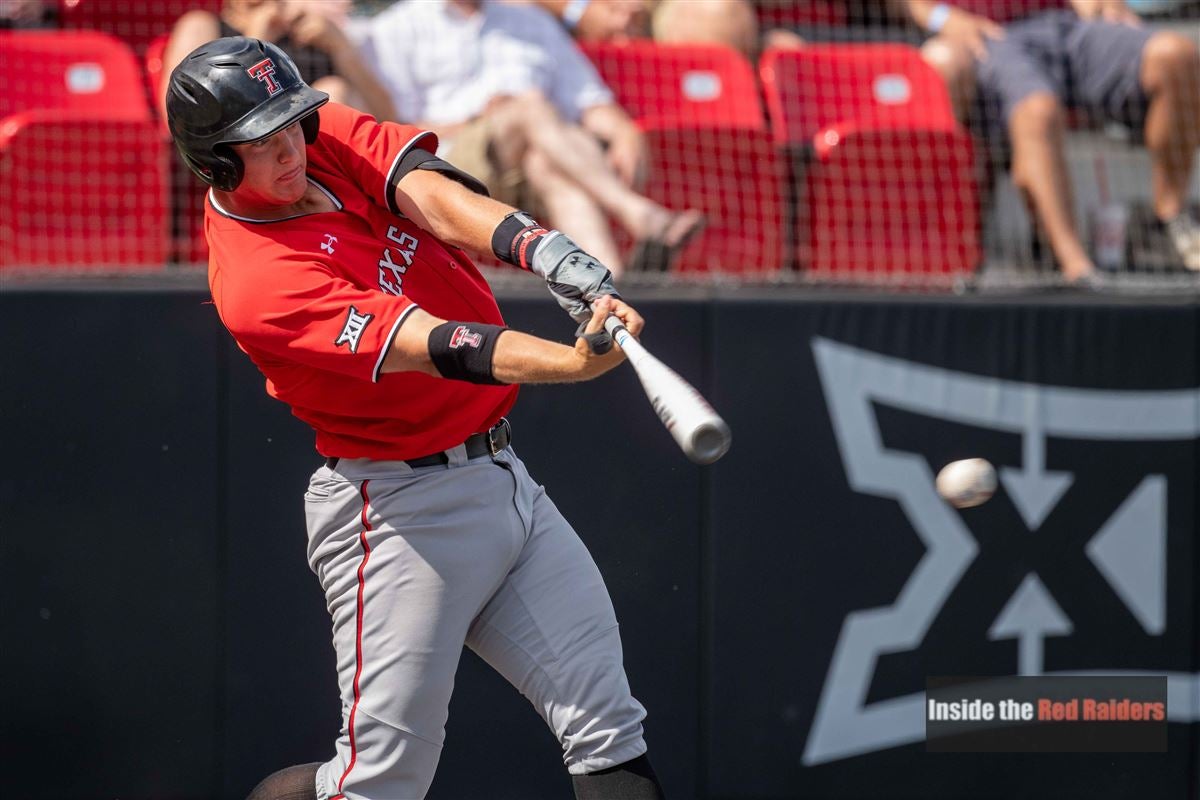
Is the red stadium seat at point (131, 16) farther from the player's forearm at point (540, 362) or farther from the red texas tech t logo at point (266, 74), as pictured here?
the player's forearm at point (540, 362)

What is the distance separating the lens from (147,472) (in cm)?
395

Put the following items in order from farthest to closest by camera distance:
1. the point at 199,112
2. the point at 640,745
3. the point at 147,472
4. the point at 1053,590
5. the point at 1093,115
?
the point at 1093,115
the point at 1053,590
the point at 147,472
the point at 640,745
the point at 199,112

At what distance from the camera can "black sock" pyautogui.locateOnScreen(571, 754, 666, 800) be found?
8.91 feet

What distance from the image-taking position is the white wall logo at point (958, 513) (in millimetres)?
4164

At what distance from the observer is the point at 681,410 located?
2.19 m

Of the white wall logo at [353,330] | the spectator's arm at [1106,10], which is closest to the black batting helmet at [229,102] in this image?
the white wall logo at [353,330]

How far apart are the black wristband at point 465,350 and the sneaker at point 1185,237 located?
3.54 meters

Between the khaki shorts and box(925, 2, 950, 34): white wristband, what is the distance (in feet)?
6.58

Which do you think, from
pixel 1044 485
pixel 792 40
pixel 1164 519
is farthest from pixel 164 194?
pixel 1164 519

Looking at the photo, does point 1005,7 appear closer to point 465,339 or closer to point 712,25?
point 712,25

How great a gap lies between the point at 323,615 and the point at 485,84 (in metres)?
2.07

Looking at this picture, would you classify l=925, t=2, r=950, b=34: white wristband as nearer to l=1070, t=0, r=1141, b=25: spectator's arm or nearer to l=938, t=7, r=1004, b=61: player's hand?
l=938, t=7, r=1004, b=61: player's hand

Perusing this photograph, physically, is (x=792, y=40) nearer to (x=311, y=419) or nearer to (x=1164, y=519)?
(x=1164, y=519)

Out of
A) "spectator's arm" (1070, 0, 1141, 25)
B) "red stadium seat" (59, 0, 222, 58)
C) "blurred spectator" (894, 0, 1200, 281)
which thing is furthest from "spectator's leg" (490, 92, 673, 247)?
"spectator's arm" (1070, 0, 1141, 25)
